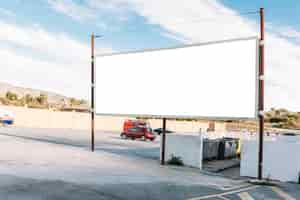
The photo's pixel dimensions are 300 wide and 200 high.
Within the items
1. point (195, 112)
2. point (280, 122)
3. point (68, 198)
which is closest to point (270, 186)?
point (195, 112)

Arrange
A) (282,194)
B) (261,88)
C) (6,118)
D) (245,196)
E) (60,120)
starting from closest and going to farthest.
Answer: (245,196), (282,194), (261,88), (6,118), (60,120)

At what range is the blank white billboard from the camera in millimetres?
14852

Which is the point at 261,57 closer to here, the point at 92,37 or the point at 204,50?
the point at 204,50

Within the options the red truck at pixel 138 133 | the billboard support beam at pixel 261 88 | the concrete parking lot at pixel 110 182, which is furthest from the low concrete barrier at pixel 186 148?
the red truck at pixel 138 133

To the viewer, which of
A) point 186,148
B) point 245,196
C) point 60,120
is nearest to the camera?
point 245,196

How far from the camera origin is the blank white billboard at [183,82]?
14852 mm

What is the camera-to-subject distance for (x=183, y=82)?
16.5 m

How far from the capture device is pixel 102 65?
19.7m

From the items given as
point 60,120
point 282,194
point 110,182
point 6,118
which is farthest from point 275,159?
point 60,120

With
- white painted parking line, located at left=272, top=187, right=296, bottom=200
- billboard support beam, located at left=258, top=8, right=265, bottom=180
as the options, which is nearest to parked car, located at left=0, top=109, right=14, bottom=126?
billboard support beam, located at left=258, top=8, right=265, bottom=180

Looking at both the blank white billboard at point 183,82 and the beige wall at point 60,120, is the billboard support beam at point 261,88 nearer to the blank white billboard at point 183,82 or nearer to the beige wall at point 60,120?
the blank white billboard at point 183,82

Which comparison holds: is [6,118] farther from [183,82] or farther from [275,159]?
[275,159]

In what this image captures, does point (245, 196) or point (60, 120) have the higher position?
point (245, 196)

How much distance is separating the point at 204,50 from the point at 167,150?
5.42m
